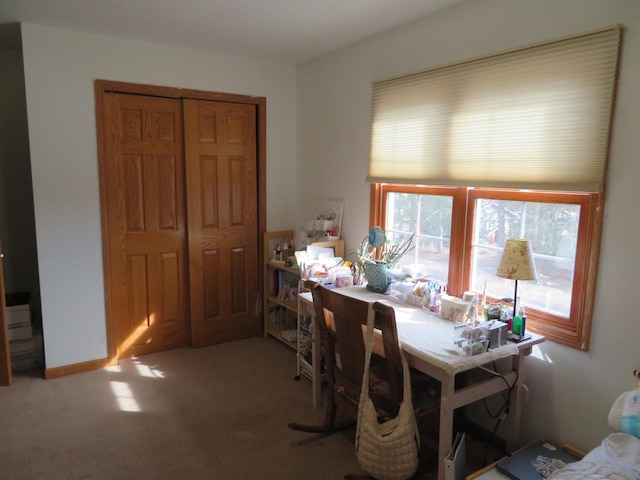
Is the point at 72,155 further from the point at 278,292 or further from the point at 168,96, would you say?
the point at 278,292

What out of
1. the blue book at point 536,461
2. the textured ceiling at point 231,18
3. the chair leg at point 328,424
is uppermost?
the textured ceiling at point 231,18

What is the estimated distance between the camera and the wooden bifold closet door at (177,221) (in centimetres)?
329

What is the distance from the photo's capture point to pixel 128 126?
3.27 m

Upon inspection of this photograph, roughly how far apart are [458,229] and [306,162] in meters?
1.71

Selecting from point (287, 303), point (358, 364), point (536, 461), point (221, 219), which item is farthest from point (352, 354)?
point (221, 219)

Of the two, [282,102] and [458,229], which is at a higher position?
[282,102]

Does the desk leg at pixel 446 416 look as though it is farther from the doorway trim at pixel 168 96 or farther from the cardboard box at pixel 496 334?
the doorway trim at pixel 168 96

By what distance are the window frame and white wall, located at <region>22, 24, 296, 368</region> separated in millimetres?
2257

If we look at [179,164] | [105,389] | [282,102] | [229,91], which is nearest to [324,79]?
[282,102]

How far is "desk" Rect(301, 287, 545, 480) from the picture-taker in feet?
6.07

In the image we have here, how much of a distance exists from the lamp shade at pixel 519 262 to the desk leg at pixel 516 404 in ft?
1.31

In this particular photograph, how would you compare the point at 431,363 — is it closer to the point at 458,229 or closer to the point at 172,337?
the point at 458,229

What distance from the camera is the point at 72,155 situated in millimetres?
3076

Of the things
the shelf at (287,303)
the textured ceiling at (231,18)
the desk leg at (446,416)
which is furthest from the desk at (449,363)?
the textured ceiling at (231,18)
